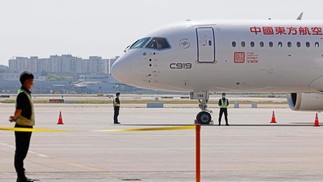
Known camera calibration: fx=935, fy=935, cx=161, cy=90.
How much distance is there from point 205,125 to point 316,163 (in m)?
17.5

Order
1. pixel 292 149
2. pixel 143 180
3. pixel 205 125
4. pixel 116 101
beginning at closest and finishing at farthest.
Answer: pixel 143 180 < pixel 292 149 < pixel 205 125 < pixel 116 101

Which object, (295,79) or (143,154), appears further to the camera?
(295,79)

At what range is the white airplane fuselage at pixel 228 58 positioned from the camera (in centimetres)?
3784

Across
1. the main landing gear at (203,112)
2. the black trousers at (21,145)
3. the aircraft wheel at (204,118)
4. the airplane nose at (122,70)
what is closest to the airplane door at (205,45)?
the main landing gear at (203,112)

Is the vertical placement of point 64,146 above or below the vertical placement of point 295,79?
below

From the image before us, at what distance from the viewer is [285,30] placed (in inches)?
1538

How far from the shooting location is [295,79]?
38906mm

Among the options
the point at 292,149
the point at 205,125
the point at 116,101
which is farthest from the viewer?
the point at 116,101

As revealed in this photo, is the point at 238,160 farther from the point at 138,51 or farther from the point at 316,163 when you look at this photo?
the point at 138,51

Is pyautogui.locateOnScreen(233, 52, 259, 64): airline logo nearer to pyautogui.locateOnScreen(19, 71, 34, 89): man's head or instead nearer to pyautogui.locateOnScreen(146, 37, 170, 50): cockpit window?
pyautogui.locateOnScreen(146, 37, 170, 50): cockpit window

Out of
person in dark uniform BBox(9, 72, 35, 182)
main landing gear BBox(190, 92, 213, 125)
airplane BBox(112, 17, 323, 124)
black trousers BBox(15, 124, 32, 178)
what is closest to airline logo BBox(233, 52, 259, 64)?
airplane BBox(112, 17, 323, 124)

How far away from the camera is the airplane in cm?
3784

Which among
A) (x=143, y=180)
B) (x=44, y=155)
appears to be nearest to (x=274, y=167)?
(x=143, y=180)

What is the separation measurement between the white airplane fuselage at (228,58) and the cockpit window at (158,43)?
41mm
